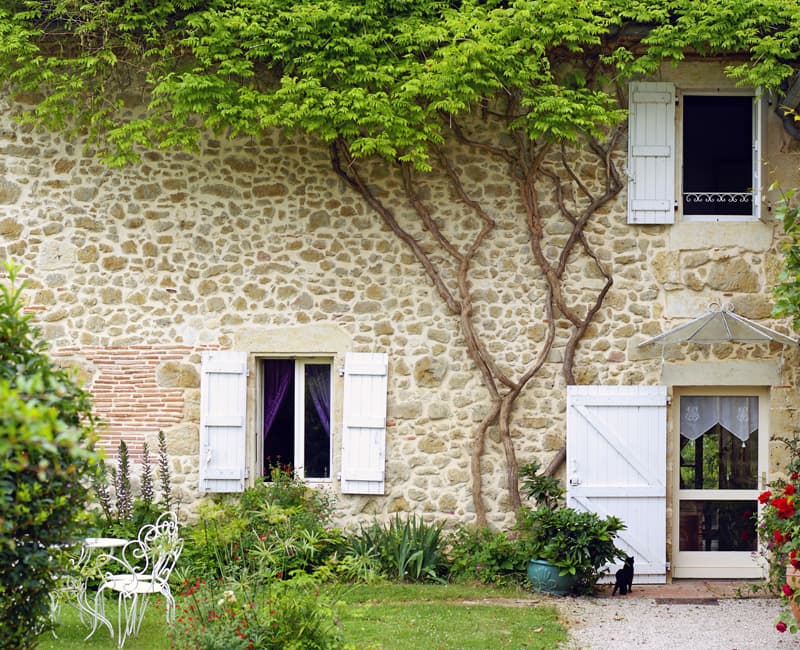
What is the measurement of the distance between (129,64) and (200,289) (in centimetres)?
209

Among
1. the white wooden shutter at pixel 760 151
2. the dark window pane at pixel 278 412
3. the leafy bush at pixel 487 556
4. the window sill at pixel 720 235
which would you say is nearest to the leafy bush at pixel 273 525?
Result: the dark window pane at pixel 278 412

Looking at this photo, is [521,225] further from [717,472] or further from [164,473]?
[164,473]

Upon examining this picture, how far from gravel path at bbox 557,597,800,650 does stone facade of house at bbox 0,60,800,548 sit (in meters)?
1.45

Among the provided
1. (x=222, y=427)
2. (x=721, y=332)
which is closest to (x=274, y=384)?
(x=222, y=427)

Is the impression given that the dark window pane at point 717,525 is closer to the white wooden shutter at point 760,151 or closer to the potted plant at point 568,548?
the potted plant at point 568,548

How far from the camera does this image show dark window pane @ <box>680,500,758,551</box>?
916 cm

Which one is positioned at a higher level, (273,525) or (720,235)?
(720,235)

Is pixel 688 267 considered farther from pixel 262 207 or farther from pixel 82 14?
pixel 82 14

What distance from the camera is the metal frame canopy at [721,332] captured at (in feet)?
28.0

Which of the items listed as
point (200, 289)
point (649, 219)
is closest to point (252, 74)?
point (200, 289)

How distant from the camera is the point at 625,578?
27.7ft

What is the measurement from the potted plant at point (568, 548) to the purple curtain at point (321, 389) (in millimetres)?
2068

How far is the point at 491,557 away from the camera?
337 inches

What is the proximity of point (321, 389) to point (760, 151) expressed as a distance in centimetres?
446
